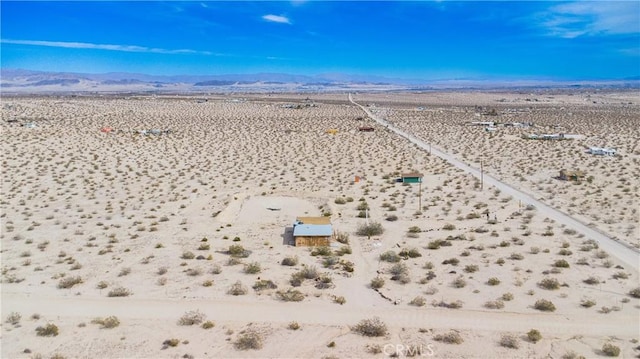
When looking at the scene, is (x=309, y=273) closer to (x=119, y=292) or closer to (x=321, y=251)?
(x=321, y=251)

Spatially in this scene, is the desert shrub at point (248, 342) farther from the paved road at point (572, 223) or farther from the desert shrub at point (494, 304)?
the paved road at point (572, 223)

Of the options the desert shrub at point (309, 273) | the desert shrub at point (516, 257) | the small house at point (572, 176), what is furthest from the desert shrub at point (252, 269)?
the small house at point (572, 176)

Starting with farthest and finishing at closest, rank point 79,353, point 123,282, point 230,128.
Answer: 1. point 230,128
2. point 123,282
3. point 79,353

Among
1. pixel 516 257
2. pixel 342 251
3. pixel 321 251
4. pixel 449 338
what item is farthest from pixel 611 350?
pixel 321 251

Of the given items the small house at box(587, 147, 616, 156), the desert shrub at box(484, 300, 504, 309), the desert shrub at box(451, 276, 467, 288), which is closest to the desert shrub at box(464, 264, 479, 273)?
the desert shrub at box(451, 276, 467, 288)

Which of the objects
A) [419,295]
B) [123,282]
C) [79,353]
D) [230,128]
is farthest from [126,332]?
[230,128]

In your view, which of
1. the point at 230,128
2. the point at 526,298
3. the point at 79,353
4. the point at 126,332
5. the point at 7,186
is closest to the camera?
the point at 79,353

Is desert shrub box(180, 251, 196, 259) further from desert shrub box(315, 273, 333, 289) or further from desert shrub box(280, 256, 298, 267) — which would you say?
desert shrub box(315, 273, 333, 289)

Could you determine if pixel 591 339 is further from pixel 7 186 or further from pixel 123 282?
pixel 7 186
